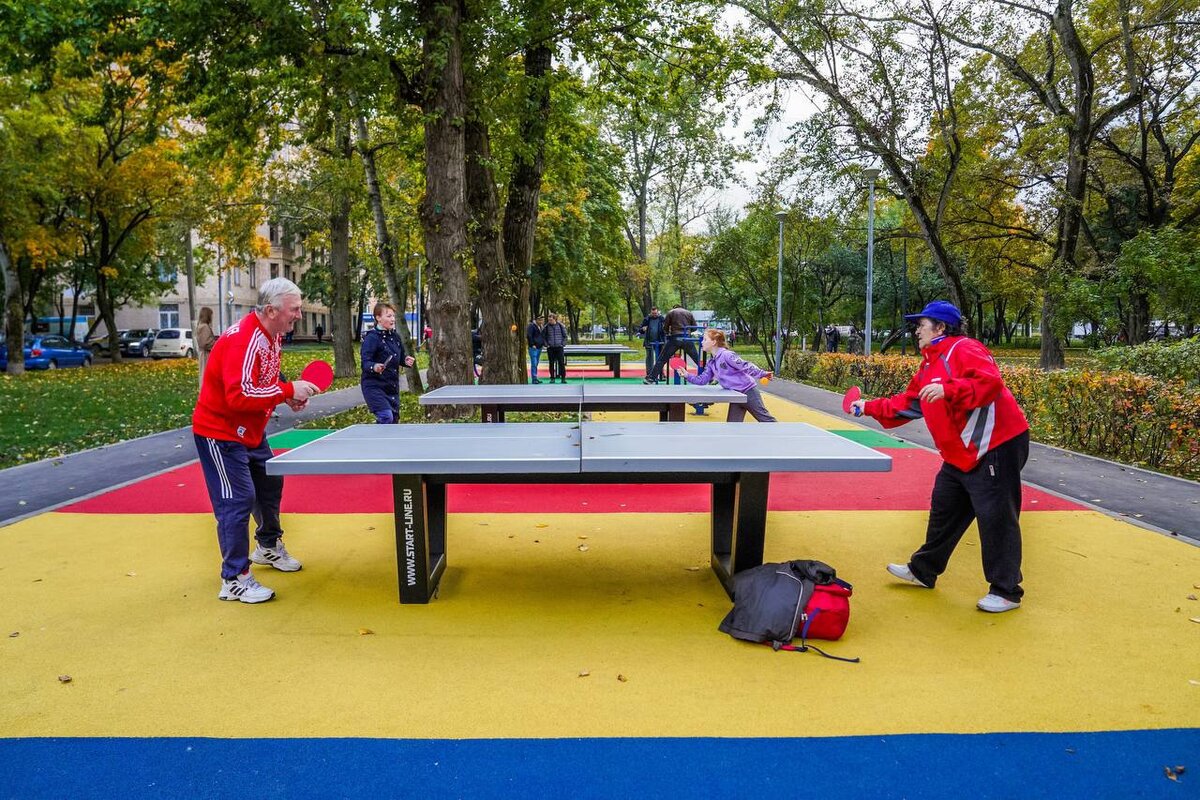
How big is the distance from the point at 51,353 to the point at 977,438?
32.0 meters

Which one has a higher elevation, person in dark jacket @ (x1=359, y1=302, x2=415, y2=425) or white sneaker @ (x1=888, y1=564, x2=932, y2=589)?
person in dark jacket @ (x1=359, y1=302, x2=415, y2=425)

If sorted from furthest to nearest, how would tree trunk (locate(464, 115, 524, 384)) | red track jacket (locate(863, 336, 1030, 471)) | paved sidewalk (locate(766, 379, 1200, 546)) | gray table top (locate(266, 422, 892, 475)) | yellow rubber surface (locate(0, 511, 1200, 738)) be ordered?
tree trunk (locate(464, 115, 524, 384)) → paved sidewalk (locate(766, 379, 1200, 546)) → red track jacket (locate(863, 336, 1030, 471)) → gray table top (locate(266, 422, 892, 475)) → yellow rubber surface (locate(0, 511, 1200, 738))

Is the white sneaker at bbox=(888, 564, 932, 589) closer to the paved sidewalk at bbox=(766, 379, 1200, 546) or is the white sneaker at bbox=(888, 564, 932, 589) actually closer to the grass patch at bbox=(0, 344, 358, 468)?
the paved sidewalk at bbox=(766, 379, 1200, 546)

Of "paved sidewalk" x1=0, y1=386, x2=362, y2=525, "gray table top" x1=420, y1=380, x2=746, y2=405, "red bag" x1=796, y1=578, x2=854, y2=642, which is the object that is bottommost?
"paved sidewalk" x1=0, y1=386, x2=362, y2=525

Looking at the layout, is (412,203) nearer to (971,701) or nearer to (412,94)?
(412,94)

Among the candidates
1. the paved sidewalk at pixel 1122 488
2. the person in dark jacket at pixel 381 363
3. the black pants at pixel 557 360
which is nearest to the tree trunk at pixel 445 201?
the person in dark jacket at pixel 381 363

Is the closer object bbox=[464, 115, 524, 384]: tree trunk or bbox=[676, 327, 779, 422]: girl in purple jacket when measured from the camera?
bbox=[676, 327, 779, 422]: girl in purple jacket

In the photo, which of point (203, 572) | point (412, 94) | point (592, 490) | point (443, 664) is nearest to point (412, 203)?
point (412, 94)

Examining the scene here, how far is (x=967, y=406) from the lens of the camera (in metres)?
4.23

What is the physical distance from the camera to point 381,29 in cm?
1045

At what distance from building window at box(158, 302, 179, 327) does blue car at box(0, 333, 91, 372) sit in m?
27.9

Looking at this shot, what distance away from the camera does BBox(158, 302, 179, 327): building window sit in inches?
2275

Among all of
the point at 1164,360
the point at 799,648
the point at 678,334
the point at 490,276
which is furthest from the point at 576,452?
the point at 678,334

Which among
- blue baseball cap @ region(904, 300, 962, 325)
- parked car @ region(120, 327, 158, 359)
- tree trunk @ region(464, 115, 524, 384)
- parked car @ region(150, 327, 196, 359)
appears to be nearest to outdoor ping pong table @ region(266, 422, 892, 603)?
blue baseball cap @ region(904, 300, 962, 325)
